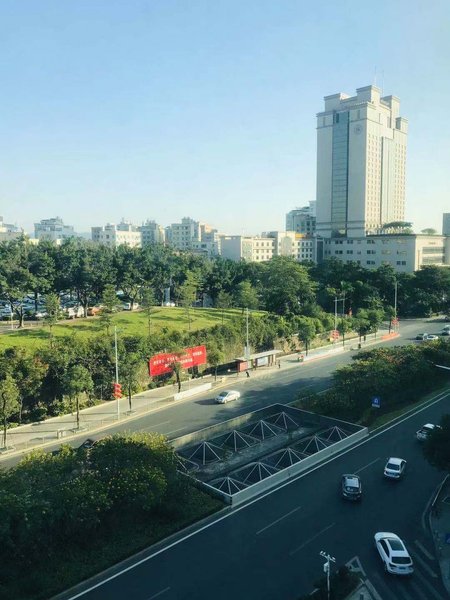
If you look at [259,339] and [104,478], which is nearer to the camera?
[104,478]

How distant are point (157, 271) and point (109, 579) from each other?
129 feet

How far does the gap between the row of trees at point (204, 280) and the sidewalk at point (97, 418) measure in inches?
401

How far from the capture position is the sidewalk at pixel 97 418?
81.9ft

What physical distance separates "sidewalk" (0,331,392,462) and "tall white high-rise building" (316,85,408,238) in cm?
6965

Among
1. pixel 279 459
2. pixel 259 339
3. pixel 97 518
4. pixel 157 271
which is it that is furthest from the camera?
pixel 157 271

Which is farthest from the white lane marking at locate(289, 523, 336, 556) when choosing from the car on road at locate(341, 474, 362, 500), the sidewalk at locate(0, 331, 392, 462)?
the sidewalk at locate(0, 331, 392, 462)

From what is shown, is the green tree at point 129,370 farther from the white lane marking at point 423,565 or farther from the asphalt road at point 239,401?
the white lane marking at point 423,565

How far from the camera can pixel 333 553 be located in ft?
51.3

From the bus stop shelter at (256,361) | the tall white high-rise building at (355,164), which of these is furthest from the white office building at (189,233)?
the bus stop shelter at (256,361)

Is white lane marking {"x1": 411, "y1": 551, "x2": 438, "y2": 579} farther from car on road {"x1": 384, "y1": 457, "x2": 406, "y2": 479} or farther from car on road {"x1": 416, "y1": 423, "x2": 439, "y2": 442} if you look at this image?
car on road {"x1": 416, "y1": 423, "x2": 439, "y2": 442}

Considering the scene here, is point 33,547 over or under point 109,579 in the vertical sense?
over

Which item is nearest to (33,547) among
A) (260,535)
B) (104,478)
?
(104,478)

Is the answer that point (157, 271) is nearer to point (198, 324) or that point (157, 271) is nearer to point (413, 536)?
point (198, 324)

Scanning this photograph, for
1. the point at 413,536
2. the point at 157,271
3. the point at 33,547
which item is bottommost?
the point at 413,536
